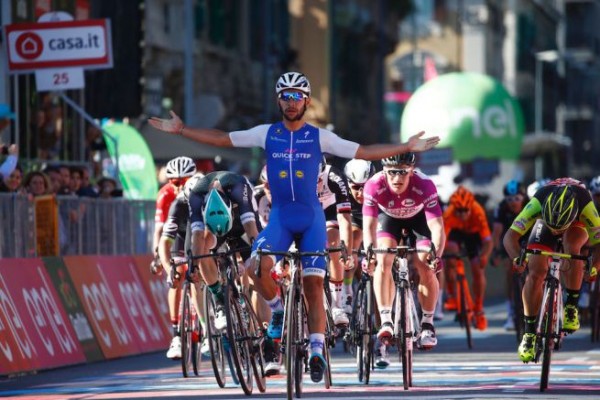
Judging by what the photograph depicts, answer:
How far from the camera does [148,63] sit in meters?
38.4

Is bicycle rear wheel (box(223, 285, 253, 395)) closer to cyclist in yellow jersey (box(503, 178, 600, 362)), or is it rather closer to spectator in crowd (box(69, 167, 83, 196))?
cyclist in yellow jersey (box(503, 178, 600, 362))

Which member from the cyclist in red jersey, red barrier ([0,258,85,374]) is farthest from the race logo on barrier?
the cyclist in red jersey

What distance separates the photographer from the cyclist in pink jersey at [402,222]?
1609cm

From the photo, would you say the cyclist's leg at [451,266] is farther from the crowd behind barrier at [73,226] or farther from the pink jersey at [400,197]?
the pink jersey at [400,197]

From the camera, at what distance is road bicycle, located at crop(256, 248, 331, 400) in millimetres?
13148

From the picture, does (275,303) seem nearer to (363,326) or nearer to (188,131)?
(188,131)

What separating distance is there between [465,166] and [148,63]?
1016cm

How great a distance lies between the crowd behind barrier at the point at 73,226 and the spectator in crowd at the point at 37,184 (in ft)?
0.35

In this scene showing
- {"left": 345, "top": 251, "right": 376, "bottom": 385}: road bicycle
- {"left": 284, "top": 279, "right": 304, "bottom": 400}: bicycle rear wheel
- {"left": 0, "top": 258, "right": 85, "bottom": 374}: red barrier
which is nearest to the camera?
{"left": 284, "top": 279, "right": 304, "bottom": 400}: bicycle rear wheel

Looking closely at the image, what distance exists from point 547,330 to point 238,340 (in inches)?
Answer: 88.2

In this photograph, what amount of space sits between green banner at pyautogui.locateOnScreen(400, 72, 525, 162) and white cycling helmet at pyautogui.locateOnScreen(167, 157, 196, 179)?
85.9 ft

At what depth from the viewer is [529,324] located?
49.9ft

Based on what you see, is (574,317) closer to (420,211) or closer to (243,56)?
(420,211)

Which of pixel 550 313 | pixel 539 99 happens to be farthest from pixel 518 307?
pixel 539 99
